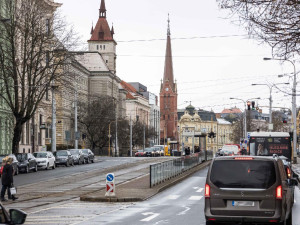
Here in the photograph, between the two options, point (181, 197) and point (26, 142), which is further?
point (26, 142)

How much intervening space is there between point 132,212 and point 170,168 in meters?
17.7

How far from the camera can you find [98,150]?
10675 centimetres

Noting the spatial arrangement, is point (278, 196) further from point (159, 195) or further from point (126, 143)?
point (126, 143)

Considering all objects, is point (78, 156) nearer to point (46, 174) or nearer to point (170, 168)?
point (46, 174)

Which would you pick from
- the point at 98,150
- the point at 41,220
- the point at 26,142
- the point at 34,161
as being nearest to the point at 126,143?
the point at 98,150

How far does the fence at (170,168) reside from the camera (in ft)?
106

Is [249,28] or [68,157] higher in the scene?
[249,28]

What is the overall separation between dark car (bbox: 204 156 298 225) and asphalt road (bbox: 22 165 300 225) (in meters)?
3.06

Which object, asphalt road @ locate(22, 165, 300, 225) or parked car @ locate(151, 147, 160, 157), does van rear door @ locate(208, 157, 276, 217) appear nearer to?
asphalt road @ locate(22, 165, 300, 225)

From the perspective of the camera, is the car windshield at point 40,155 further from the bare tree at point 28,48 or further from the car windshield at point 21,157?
the car windshield at point 21,157

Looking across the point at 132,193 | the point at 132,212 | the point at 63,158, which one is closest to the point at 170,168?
the point at 132,193

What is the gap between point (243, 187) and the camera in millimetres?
14375

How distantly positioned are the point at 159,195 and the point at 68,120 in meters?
81.5

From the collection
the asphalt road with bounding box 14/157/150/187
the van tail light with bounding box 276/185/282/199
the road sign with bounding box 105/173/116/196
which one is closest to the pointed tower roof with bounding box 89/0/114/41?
the asphalt road with bounding box 14/157/150/187
